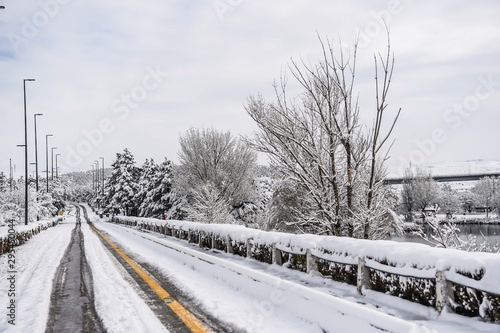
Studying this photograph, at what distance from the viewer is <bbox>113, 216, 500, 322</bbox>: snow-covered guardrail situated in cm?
457

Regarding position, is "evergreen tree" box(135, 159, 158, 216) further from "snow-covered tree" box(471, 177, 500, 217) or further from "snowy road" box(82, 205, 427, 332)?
"snow-covered tree" box(471, 177, 500, 217)

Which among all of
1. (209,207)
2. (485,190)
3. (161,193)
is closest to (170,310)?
(209,207)

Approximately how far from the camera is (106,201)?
7600 centimetres

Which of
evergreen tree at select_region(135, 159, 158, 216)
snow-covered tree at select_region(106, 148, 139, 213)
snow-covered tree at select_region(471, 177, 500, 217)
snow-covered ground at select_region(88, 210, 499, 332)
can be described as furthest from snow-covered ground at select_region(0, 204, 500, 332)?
snow-covered tree at select_region(471, 177, 500, 217)

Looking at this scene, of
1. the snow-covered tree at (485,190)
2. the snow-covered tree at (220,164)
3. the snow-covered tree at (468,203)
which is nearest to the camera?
the snow-covered tree at (220,164)

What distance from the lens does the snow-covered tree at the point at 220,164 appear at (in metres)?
33.5

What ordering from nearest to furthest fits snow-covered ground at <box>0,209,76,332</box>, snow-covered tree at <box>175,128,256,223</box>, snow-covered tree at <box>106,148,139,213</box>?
snow-covered ground at <box>0,209,76,332</box> < snow-covered tree at <box>175,128,256,223</box> < snow-covered tree at <box>106,148,139,213</box>

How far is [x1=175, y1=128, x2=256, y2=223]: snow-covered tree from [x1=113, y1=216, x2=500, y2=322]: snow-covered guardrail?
77.2 ft

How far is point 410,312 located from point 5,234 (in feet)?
57.5

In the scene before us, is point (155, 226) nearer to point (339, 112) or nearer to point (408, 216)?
point (339, 112)

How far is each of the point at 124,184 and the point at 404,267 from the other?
6578cm

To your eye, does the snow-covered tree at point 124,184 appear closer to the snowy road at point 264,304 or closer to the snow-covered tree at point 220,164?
the snow-covered tree at point 220,164

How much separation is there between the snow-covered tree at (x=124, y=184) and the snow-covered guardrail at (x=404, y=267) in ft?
199

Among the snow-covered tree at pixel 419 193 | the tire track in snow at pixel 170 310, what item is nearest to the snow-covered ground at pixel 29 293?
the tire track in snow at pixel 170 310
